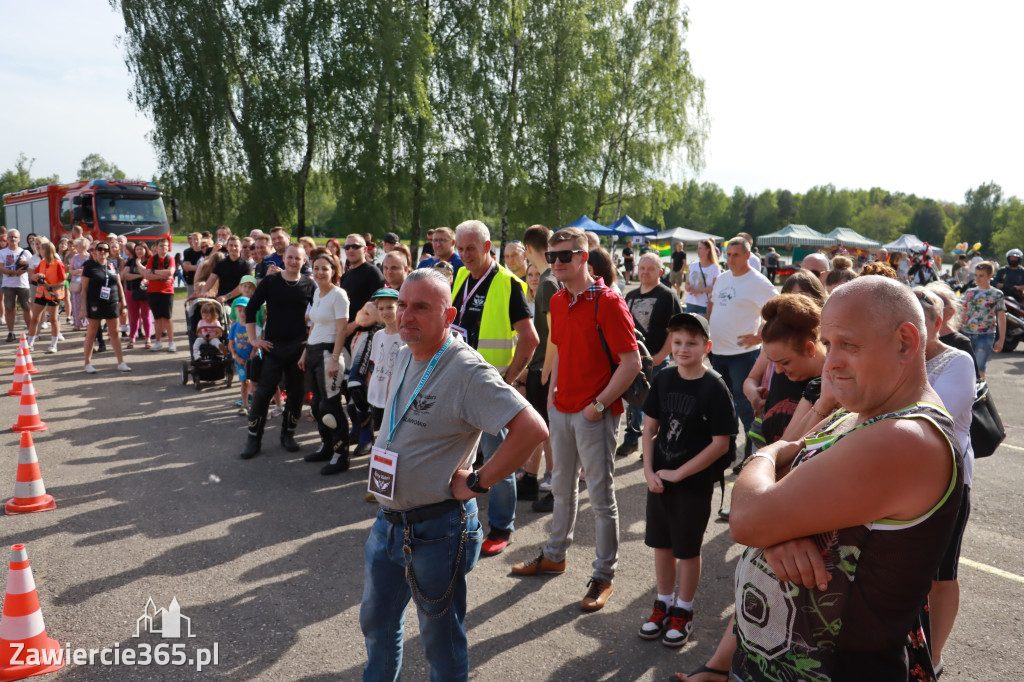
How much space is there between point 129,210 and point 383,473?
22.0 m

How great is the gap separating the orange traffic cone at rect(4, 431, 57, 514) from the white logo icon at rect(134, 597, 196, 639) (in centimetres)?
211

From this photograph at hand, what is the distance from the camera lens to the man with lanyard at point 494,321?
4.73 m

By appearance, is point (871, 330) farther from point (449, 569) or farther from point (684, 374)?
point (684, 374)

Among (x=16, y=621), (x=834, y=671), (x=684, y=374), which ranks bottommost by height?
(x=16, y=621)

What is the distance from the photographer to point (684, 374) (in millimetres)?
3750

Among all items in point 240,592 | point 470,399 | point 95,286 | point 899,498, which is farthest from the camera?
point 95,286

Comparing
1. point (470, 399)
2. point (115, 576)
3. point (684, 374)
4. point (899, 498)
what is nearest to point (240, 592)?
point (115, 576)

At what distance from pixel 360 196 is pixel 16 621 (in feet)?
70.2

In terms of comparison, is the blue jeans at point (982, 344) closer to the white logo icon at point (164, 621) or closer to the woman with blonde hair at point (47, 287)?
the white logo icon at point (164, 621)

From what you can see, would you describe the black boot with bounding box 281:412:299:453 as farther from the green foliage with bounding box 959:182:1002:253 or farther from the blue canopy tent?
the green foliage with bounding box 959:182:1002:253

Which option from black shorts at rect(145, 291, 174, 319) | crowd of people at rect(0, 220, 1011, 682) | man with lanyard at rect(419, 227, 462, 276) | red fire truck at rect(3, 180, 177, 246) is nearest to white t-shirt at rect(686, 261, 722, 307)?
crowd of people at rect(0, 220, 1011, 682)

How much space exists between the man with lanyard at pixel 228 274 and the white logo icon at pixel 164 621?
23.6ft

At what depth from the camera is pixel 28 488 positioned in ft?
17.2

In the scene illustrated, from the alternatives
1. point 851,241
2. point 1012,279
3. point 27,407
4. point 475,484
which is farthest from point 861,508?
point 851,241
